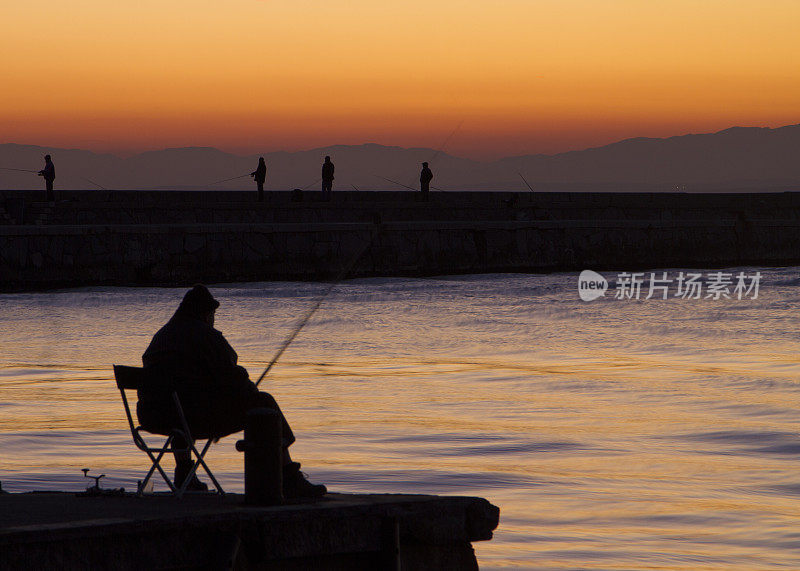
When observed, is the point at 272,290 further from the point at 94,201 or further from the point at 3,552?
the point at 3,552

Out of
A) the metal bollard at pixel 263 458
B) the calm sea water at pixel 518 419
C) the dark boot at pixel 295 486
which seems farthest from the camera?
the calm sea water at pixel 518 419

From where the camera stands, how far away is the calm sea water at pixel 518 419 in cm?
682

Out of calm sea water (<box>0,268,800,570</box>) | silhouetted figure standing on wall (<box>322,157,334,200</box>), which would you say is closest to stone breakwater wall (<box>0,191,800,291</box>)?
silhouetted figure standing on wall (<box>322,157,334,200</box>)

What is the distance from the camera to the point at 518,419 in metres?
10.7

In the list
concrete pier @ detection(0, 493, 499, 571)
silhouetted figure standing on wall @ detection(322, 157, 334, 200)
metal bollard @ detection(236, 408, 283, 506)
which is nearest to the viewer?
concrete pier @ detection(0, 493, 499, 571)

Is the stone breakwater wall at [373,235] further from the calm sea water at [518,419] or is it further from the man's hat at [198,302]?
the man's hat at [198,302]

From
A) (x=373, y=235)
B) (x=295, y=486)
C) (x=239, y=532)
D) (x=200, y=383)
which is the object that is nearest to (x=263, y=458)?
(x=295, y=486)

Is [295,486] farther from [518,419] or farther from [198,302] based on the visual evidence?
[518,419]

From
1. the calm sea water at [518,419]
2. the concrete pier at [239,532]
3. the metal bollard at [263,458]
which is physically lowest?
the calm sea water at [518,419]

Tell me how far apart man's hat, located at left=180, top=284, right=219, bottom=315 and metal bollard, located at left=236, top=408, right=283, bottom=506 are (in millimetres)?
701

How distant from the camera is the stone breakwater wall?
26141 mm

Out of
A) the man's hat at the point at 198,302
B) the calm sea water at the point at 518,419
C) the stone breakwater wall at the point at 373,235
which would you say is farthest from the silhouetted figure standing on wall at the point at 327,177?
the man's hat at the point at 198,302

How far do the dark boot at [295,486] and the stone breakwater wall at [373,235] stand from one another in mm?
18293

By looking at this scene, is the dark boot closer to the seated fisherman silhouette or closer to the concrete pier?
the concrete pier
